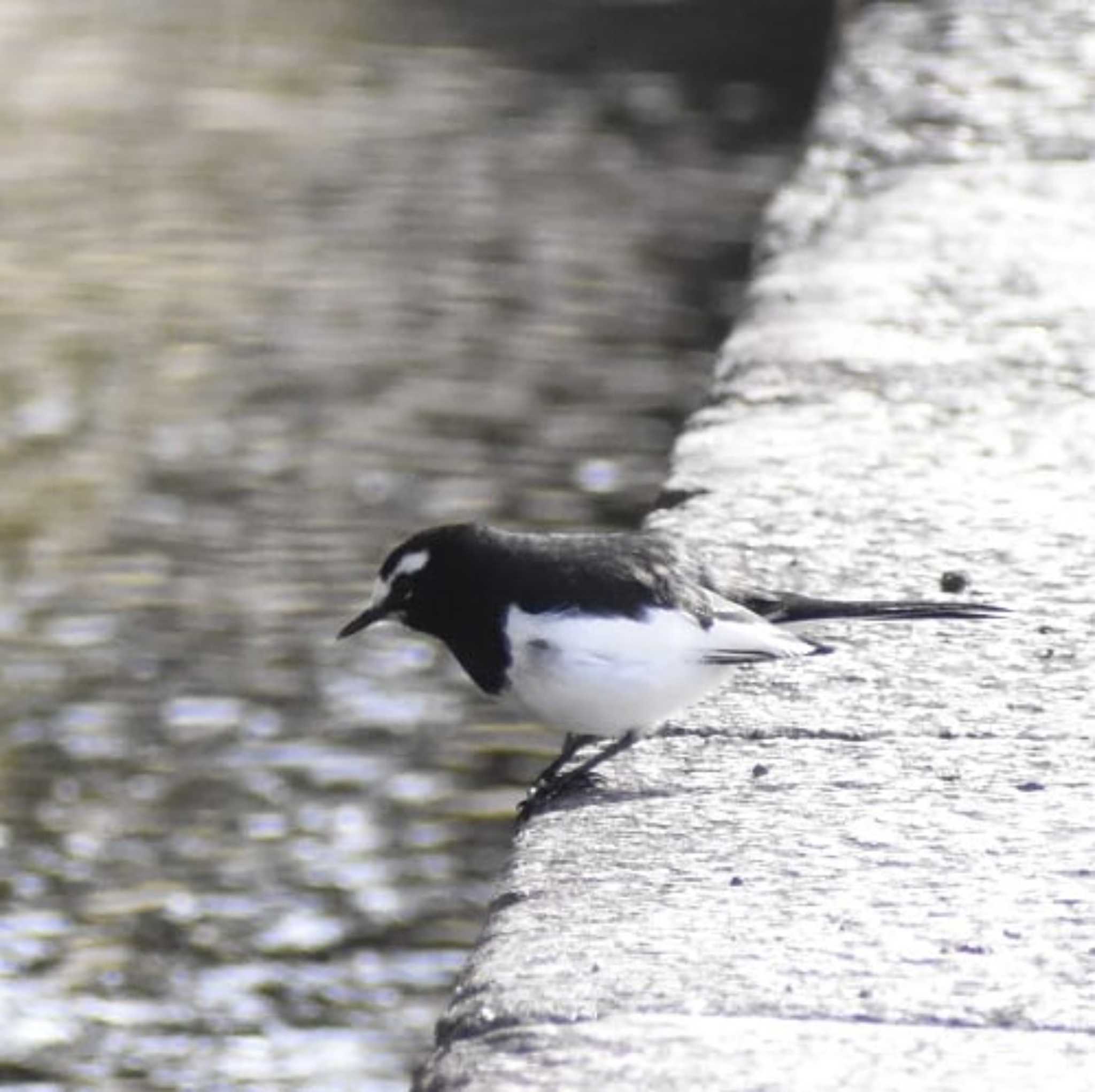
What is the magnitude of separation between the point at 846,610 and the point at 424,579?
48cm

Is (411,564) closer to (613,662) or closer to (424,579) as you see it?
(424,579)

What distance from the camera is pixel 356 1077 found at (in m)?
3.74

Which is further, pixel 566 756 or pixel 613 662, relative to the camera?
pixel 566 756

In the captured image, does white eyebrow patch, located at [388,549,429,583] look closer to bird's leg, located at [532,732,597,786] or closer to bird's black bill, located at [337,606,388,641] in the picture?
bird's black bill, located at [337,606,388,641]

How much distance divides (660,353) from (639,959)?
13.5 ft

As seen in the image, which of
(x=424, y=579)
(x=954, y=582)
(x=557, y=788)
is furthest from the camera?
(x=954, y=582)

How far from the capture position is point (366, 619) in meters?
3.31

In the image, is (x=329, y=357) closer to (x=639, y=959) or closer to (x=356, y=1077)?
(x=356, y=1077)

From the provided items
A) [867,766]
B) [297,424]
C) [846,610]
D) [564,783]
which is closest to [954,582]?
[846,610]

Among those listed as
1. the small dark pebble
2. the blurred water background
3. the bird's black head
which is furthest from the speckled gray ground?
the blurred water background

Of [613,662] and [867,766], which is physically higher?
[613,662]

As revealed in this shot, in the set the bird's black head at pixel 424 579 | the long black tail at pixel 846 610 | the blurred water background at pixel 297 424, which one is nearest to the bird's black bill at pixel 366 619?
the bird's black head at pixel 424 579

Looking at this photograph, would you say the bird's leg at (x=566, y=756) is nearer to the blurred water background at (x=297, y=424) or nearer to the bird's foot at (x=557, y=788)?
the bird's foot at (x=557, y=788)

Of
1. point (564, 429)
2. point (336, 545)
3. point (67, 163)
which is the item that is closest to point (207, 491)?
point (336, 545)
